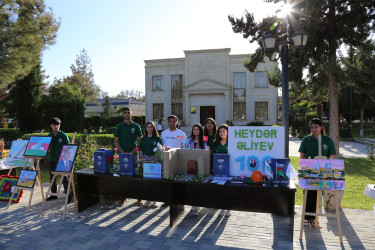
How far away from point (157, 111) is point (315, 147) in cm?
2826

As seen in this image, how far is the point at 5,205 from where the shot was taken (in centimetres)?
595

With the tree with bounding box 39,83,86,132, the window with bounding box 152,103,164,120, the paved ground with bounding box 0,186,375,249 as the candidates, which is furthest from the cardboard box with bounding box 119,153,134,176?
the window with bounding box 152,103,164,120

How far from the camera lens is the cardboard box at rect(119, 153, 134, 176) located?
491cm

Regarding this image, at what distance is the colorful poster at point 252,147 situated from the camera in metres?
4.42

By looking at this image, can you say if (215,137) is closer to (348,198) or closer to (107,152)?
(107,152)

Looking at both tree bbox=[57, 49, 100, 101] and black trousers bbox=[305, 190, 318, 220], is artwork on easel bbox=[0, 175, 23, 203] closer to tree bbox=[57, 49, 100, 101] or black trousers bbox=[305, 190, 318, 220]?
black trousers bbox=[305, 190, 318, 220]

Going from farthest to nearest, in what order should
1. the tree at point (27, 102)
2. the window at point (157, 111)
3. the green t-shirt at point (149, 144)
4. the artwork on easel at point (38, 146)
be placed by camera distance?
the window at point (157, 111)
the tree at point (27, 102)
the artwork on easel at point (38, 146)
the green t-shirt at point (149, 144)

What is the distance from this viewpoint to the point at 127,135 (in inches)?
235

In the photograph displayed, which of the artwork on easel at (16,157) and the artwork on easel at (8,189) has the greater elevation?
the artwork on easel at (16,157)

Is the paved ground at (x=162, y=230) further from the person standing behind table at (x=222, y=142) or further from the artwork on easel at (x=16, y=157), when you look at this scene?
the artwork on easel at (x=16, y=157)

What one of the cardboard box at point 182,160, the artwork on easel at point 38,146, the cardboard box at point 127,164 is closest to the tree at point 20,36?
the artwork on easel at point 38,146

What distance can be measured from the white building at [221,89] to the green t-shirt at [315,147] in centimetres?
2409

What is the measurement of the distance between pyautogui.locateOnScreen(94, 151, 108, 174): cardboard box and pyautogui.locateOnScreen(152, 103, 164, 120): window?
26.7 m

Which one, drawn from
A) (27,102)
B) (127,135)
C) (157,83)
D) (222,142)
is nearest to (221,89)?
(157,83)
